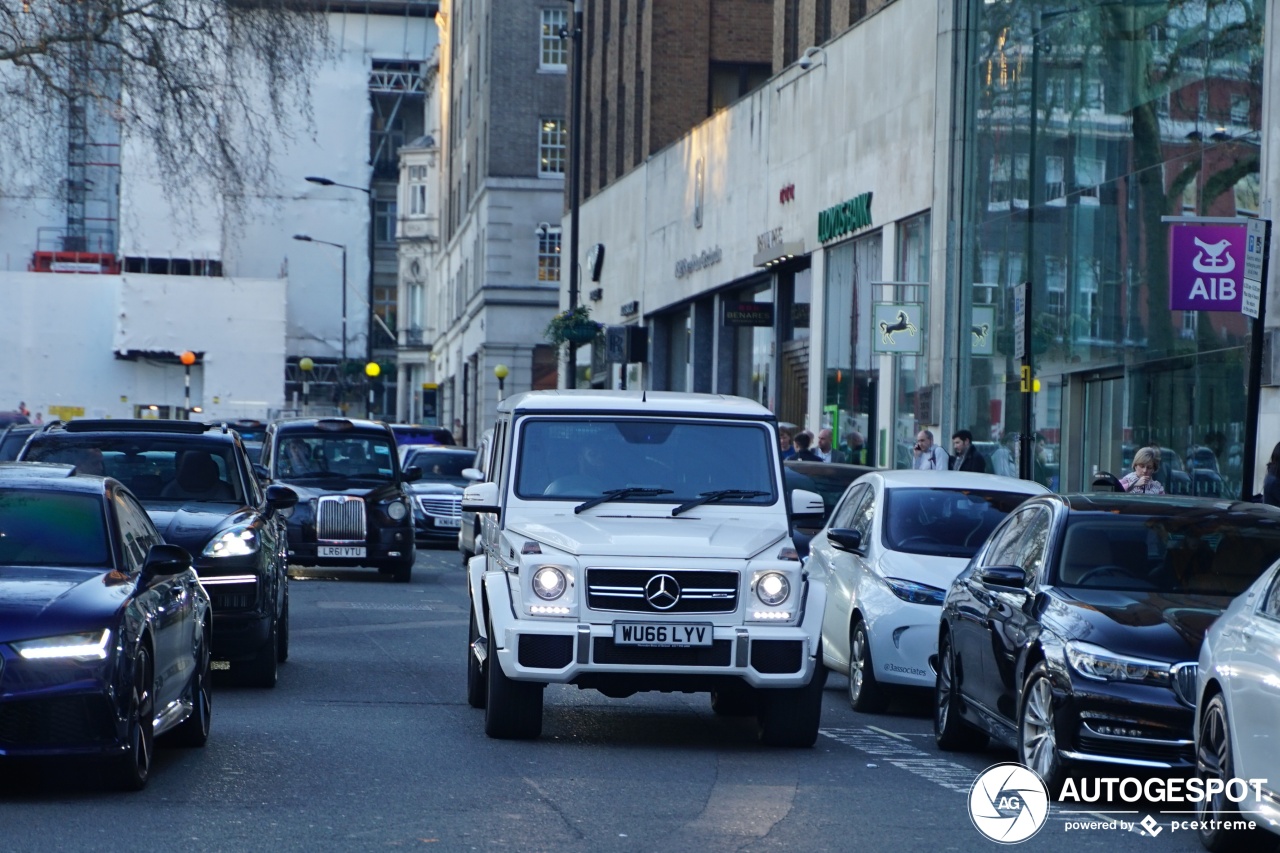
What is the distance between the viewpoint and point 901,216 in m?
30.3

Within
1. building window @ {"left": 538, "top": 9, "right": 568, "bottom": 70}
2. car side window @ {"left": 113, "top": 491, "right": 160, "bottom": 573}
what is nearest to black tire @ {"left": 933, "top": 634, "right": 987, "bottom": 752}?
car side window @ {"left": 113, "top": 491, "right": 160, "bottom": 573}

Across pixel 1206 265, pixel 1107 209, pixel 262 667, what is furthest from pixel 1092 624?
pixel 1107 209

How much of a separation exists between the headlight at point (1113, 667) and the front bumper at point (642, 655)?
201 cm

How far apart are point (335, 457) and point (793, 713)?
1572cm

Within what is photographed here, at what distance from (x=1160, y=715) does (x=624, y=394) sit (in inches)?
171

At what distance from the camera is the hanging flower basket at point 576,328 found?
4322 centimetres

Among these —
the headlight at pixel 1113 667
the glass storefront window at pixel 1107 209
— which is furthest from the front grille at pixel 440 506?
the headlight at pixel 1113 667

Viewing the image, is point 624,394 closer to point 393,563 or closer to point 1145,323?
point 1145,323

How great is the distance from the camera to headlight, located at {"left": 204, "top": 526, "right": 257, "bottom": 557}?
13344 millimetres

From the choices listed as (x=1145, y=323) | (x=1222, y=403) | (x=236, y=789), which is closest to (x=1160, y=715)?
(x=236, y=789)

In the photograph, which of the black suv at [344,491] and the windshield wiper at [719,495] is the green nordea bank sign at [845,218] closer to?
the black suv at [344,491]

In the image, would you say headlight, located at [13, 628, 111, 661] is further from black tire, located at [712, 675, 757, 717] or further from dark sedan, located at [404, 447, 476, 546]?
dark sedan, located at [404, 447, 476, 546]

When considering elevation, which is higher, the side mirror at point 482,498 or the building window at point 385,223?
the building window at point 385,223

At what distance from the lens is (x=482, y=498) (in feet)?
38.9
